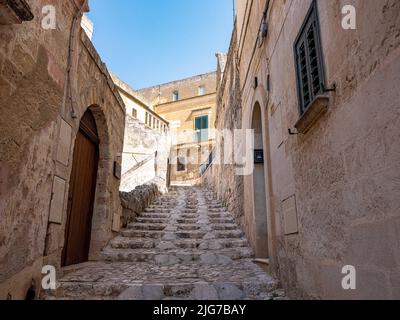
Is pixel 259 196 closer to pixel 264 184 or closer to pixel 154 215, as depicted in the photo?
pixel 264 184

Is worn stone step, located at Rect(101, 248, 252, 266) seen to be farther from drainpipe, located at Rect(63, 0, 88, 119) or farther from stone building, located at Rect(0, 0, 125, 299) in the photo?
drainpipe, located at Rect(63, 0, 88, 119)

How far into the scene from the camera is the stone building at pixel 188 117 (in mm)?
20766

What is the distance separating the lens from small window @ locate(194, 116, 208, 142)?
21391 mm

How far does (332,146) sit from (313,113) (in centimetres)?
31

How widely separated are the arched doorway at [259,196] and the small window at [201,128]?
53.8ft

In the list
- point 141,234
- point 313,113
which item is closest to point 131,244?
point 141,234

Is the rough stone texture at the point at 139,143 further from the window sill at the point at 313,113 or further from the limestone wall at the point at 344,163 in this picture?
the window sill at the point at 313,113

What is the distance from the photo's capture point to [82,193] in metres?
4.23

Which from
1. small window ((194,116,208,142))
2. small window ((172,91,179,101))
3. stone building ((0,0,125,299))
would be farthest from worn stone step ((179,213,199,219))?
small window ((172,91,179,101))

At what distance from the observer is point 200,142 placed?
70.1 ft

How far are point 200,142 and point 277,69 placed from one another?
59.5 feet

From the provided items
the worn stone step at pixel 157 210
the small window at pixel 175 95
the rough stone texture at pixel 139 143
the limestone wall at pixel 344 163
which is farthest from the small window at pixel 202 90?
the limestone wall at pixel 344 163
